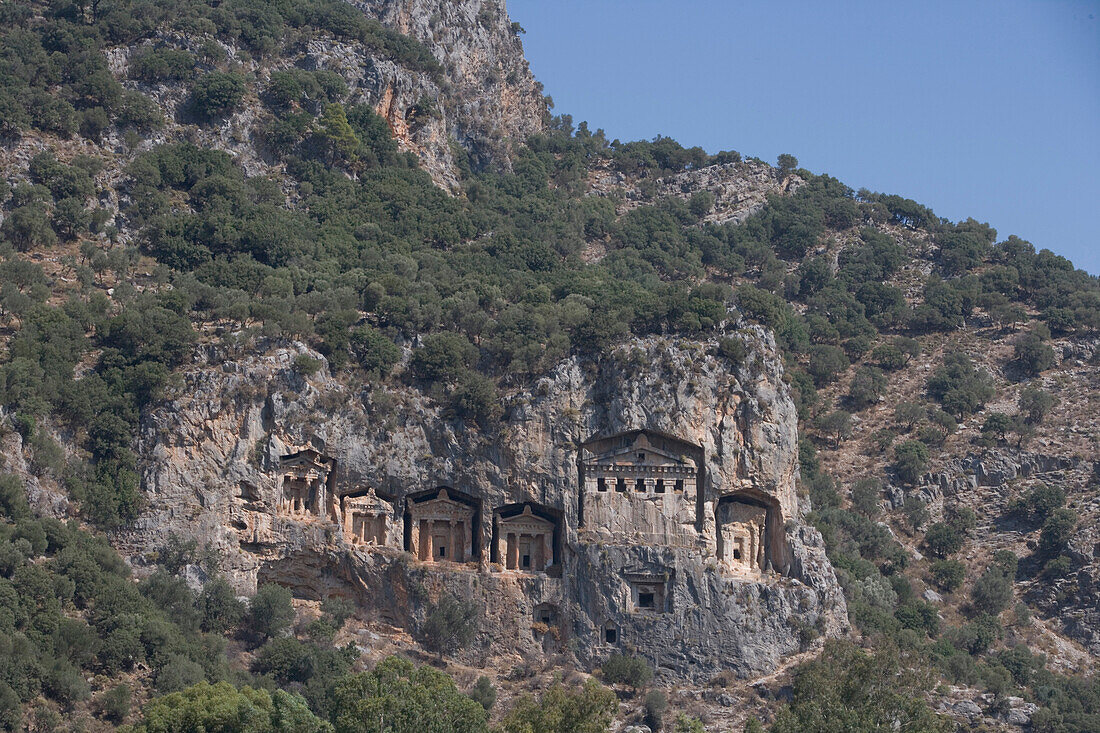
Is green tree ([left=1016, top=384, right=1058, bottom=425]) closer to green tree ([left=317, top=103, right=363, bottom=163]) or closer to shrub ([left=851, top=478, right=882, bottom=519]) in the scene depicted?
shrub ([left=851, top=478, right=882, bottom=519])

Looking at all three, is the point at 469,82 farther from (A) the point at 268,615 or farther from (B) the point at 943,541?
(A) the point at 268,615

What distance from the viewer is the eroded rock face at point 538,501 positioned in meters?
73.9

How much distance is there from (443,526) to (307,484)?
21.0 ft

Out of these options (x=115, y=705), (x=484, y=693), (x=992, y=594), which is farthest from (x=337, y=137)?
(x=115, y=705)

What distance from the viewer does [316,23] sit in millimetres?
111062

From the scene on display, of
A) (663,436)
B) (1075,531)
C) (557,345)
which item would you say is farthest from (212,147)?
(1075,531)

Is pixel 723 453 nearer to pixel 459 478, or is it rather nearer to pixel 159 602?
pixel 459 478

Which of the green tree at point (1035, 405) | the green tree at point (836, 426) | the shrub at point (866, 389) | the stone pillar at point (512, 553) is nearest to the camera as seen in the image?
the stone pillar at point (512, 553)

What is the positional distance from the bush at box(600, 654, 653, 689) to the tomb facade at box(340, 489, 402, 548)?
36.2ft

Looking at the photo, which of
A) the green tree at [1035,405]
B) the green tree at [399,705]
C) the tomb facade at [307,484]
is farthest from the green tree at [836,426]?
the green tree at [399,705]

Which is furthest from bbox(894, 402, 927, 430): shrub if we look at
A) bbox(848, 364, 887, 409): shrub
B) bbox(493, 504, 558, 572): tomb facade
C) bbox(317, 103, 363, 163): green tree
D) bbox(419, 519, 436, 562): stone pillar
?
bbox(317, 103, 363, 163): green tree

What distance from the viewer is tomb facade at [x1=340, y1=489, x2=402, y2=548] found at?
76.4m

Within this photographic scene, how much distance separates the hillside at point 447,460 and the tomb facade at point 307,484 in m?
0.16

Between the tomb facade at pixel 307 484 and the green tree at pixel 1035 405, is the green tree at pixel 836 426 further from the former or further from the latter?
the tomb facade at pixel 307 484
